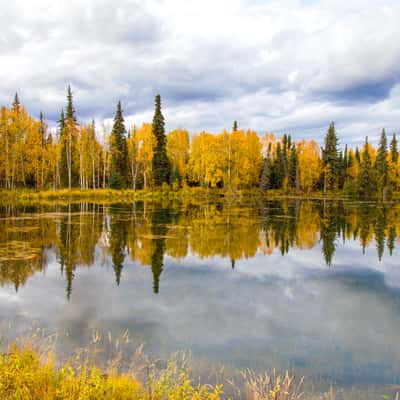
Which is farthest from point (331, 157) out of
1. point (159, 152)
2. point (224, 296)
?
point (224, 296)

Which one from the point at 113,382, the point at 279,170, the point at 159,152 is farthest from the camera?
the point at 279,170

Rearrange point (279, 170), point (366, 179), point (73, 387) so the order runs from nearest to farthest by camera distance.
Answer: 1. point (73, 387)
2. point (366, 179)
3. point (279, 170)

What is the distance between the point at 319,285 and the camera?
1035 centimetres

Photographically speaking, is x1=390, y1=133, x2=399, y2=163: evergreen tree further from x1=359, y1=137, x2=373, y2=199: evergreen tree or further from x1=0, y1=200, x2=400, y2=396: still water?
x1=0, y1=200, x2=400, y2=396: still water

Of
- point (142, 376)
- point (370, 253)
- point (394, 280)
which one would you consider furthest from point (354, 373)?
point (370, 253)

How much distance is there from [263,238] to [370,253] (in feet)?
16.3

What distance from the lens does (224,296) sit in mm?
9211

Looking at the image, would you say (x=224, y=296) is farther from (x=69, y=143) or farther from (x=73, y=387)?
(x=69, y=143)

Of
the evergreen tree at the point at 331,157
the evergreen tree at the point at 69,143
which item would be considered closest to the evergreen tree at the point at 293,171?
the evergreen tree at the point at 331,157

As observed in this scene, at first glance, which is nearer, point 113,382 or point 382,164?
point 113,382

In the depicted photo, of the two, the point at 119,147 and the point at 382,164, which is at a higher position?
the point at 119,147

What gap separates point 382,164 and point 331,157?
32.7 feet

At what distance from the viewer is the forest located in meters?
51.8

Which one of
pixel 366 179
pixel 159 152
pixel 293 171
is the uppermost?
pixel 159 152
